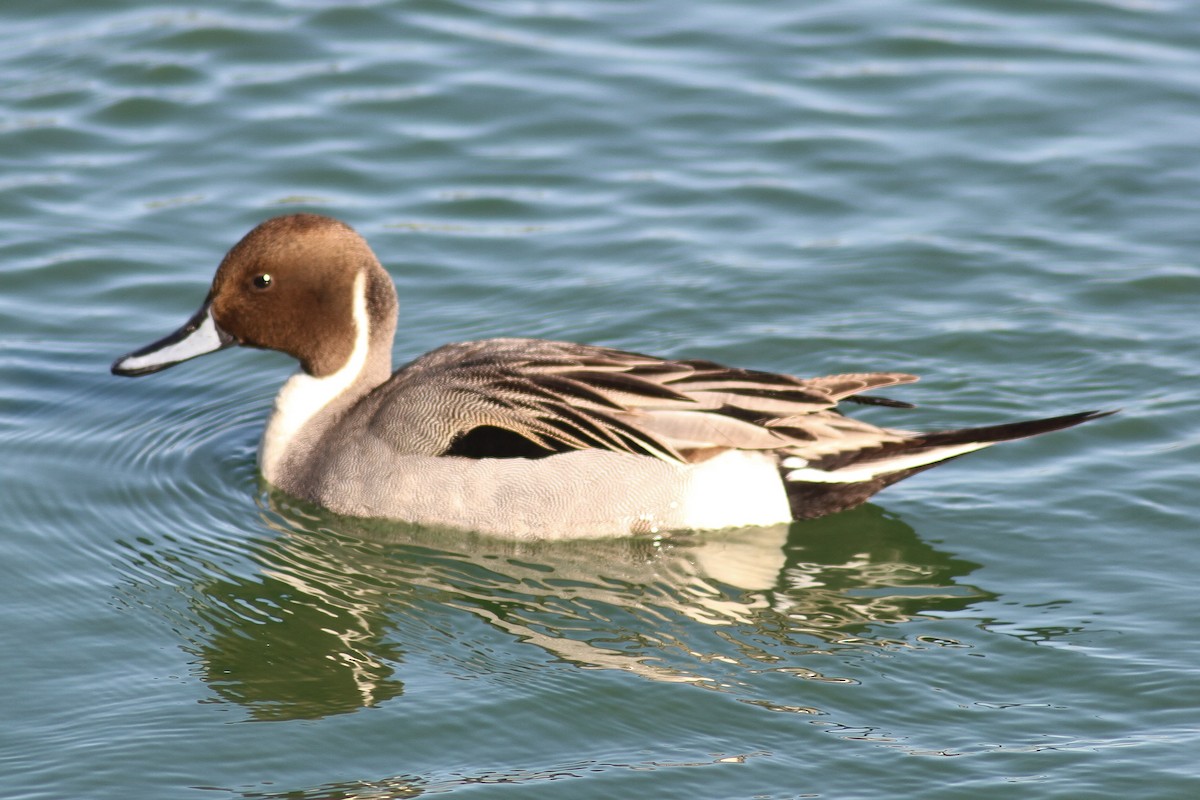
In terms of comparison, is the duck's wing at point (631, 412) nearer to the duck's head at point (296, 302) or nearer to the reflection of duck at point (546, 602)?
the reflection of duck at point (546, 602)

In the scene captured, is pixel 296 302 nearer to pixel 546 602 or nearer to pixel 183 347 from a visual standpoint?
pixel 183 347

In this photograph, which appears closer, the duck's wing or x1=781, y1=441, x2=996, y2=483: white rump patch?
x1=781, y1=441, x2=996, y2=483: white rump patch

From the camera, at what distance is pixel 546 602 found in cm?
707

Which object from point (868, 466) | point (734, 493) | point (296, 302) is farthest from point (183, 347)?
point (868, 466)

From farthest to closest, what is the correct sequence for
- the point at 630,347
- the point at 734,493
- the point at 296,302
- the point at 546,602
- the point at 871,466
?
the point at 630,347
the point at 296,302
the point at 734,493
the point at 871,466
the point at 546,602

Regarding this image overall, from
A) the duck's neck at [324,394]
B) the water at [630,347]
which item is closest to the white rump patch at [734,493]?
the water at [630,347]

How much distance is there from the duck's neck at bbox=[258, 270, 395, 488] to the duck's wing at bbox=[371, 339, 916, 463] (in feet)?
1.74

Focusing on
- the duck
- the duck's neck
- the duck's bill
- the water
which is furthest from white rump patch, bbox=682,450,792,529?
the duck's bill

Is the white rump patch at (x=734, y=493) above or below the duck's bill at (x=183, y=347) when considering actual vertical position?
below

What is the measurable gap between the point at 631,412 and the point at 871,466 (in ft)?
3.32

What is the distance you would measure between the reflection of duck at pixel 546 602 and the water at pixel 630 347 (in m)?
0.02

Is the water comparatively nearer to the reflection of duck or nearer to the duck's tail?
the reflection of duck

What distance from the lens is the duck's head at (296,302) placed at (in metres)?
7.96

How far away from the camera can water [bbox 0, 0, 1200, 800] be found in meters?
6.16
